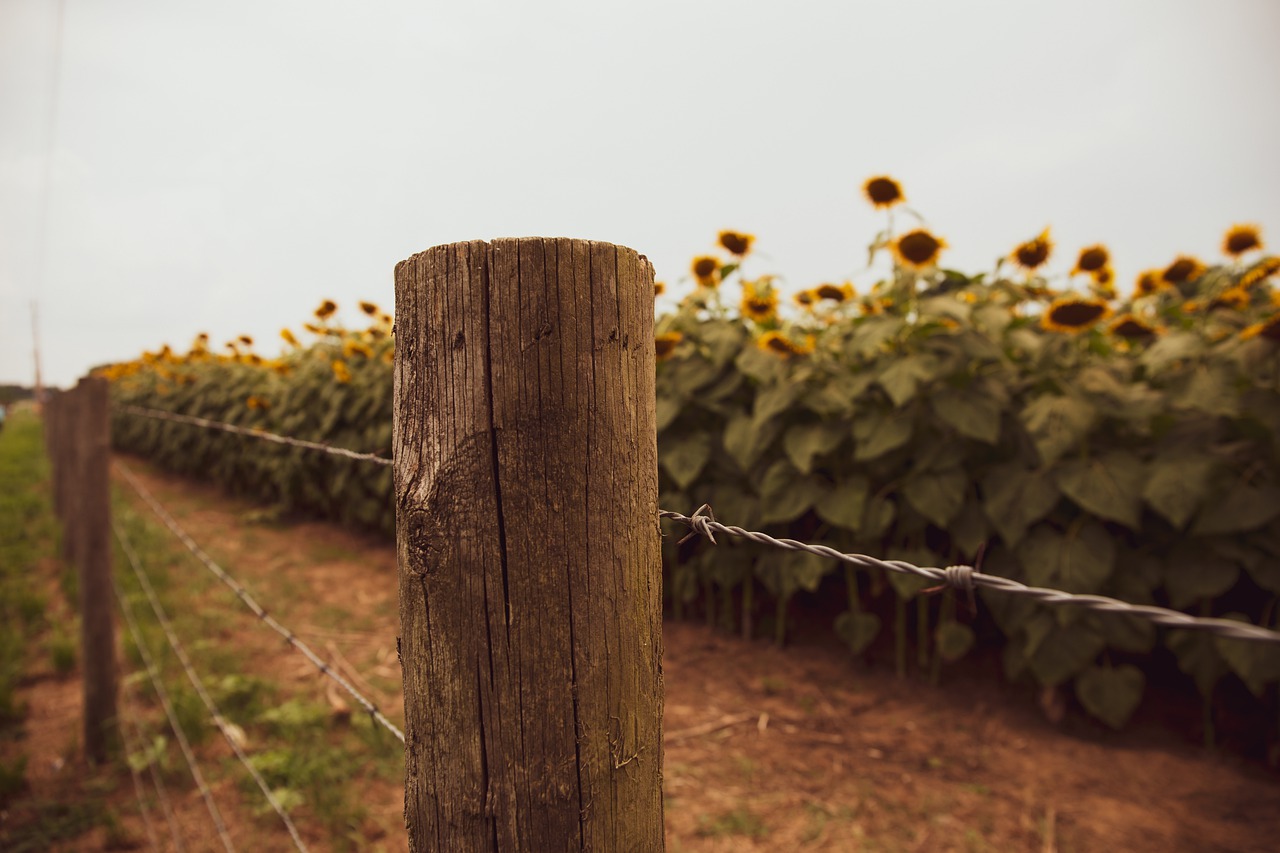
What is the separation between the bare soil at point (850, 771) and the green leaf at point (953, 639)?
0.26 meters

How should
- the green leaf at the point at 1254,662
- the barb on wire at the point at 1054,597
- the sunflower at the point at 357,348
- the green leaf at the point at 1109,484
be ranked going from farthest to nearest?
1. the sunflower at the point at 357,348
2. the green leaf at the point at 1109,484
3. the green leaf at the point at 1254,662
4. the barb on wire at the point at 1054,597

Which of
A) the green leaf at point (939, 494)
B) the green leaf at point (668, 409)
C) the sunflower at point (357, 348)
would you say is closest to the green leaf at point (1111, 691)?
the green leaf at point (939, 494)

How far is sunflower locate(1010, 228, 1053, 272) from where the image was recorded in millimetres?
2977

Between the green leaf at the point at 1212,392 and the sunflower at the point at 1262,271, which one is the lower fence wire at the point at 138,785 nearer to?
the green leaf at the point at 1212,392

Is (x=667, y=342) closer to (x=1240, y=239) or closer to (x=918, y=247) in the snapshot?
(x=918, y=247)

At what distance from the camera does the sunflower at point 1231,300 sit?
284 centimetres

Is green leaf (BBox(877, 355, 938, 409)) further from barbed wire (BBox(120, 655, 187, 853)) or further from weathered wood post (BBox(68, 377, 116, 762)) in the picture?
weathered wood post (BBox(68, 377, 116, 762))

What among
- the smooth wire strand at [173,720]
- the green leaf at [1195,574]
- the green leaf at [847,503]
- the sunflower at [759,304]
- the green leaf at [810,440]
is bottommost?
the smooth wire strand at [173,720]

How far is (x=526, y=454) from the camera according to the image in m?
0.77

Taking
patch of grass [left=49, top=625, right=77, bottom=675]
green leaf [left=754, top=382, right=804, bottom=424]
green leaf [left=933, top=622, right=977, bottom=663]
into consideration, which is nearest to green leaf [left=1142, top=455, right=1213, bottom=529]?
green leaf [left=933, top=622, right=977, bottom=663]

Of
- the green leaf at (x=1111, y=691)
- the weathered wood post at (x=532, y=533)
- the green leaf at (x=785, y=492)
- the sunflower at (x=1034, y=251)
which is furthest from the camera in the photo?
the green leaf at (x=785, y=492)

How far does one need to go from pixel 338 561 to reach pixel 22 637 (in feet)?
6.39

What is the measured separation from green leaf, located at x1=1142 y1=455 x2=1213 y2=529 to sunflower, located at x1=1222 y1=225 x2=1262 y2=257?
1.24 metres

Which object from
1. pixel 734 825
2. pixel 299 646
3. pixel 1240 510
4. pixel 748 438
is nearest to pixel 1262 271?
pixel 1240 510
